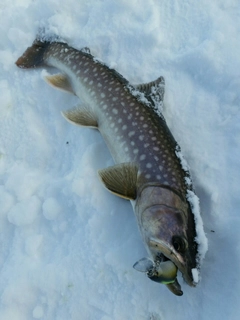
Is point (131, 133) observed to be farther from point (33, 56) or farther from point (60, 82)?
point (33, 56)

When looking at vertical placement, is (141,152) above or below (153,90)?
below

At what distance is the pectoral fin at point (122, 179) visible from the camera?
281 centimetres

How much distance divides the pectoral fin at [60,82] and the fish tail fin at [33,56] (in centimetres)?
37

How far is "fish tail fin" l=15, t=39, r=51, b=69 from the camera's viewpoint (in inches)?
154

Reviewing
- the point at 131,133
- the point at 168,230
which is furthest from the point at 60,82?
the point at 168,230

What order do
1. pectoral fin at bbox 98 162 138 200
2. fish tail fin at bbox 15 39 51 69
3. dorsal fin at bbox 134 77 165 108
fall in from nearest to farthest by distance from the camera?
pectoral fin at bbox 98 162 138 200 < dorsal fin at bbox 134 77 165 108 < fish tail fin at bbox 15 39 51 69

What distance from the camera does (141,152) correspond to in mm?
2891

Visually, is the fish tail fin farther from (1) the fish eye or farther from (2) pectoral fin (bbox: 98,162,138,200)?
(1) the fish eye

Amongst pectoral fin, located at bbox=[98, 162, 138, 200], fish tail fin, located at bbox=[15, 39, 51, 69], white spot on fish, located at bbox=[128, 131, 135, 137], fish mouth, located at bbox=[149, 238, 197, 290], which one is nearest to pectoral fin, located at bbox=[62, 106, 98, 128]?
white spot on fish, located at bbox=[128, 131, 135, 137]

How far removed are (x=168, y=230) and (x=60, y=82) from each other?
6.79 feet

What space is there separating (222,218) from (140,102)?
4.21ft

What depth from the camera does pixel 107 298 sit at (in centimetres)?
270

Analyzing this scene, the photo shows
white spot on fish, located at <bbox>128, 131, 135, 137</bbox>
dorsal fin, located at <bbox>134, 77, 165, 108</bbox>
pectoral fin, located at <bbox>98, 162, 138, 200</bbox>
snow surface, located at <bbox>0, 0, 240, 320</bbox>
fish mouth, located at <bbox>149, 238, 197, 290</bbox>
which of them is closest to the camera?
fish mouth, located at <bbox>149, 238, 197, 290</bbox>

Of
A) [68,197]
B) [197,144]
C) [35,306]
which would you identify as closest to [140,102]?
[197,144]
